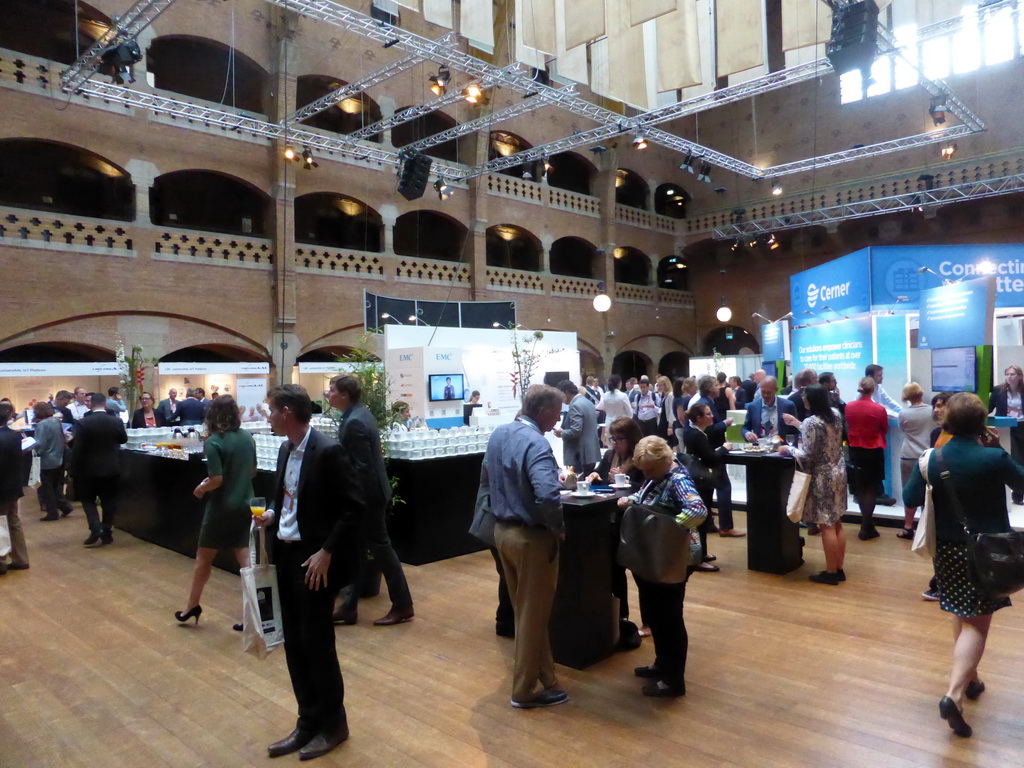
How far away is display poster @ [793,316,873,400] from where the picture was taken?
858 cm

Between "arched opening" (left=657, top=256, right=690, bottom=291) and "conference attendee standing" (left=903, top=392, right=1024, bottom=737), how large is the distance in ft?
71.9

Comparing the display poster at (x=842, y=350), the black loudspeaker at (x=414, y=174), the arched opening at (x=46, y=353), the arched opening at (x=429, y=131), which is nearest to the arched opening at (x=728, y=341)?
the arched opening at (x=429, y=131)

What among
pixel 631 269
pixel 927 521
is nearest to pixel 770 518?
pixel 927 521

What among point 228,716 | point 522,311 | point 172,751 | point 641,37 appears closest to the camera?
point 172,751

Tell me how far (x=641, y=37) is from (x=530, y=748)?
24.0 feet

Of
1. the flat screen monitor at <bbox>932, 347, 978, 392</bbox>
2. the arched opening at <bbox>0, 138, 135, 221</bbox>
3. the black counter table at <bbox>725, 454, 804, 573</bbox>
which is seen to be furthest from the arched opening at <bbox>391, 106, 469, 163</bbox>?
the black counter table at <bbox>725, 454, 804, 573</bbox>

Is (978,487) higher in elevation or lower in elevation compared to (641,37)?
lower

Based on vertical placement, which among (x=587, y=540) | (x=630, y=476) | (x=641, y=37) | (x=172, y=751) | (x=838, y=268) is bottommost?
(x=172, y=751)

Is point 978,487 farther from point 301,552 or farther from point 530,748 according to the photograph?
point 301,552

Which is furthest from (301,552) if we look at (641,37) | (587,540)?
(641,37)

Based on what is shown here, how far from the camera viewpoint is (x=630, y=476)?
3.91m

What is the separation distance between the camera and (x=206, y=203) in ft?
51.1

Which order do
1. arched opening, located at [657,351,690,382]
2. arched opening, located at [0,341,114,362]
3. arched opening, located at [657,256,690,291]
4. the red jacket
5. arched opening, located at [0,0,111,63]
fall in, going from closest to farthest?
1. the red jacket
2. arched opening, located at [0,0,111,63]
3. arched opening, located at [0,341,114,362]
4. arched opening, located at [657,351,690,382]
5. arched opening, located at [657,256,690,291]

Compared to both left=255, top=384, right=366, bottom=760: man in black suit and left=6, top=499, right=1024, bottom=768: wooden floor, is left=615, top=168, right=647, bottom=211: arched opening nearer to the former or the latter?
left=6, top=499, right=1024, bottom=768: wooden floor
